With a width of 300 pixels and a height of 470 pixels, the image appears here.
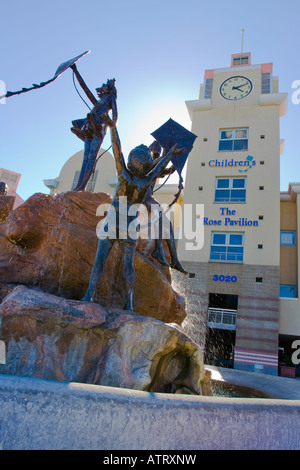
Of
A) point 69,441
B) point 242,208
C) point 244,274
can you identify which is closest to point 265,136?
point 242,208

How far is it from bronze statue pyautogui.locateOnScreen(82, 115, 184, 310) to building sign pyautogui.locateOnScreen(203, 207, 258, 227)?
1804 centimetres

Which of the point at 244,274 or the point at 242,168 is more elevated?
the point at 242,168

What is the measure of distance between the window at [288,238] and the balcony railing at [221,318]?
660cm

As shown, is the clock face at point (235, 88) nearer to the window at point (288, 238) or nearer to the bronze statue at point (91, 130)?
the window at point (288, 238)

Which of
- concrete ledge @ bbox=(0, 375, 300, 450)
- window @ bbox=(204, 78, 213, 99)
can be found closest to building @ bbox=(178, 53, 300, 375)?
window @ bbox=(204, 78, 213, 99)

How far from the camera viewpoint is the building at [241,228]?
1952 centimetres

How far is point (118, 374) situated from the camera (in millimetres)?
3035

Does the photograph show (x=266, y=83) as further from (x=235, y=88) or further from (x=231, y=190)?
(x=231, y=190)

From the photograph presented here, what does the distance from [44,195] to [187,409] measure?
3970 millimetres

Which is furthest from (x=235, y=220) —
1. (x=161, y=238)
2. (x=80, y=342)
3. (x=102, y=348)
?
(x=80, y=342)

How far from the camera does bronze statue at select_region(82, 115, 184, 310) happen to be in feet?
13.0

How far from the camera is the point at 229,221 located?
21.8 meters
